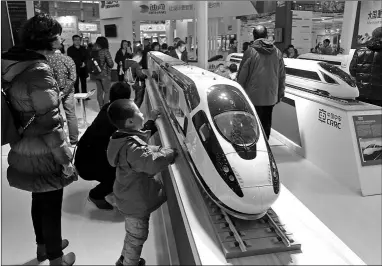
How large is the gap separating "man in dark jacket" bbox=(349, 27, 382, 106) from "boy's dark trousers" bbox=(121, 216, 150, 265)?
11.9 feet

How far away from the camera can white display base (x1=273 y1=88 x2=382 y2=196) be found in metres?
3.96

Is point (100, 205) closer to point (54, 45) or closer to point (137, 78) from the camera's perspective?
point (54, 45)

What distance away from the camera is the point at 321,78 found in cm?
527

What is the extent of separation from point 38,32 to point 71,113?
3.49 meters

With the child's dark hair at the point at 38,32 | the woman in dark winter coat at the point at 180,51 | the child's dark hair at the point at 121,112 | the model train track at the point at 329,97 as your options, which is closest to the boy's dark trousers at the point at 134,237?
the child's dark hair at the point at 121,112

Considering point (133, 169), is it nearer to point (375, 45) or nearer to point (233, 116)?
point (233, 116)

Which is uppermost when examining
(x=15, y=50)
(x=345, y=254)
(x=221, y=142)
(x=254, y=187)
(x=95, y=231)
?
(x=15, y=50)

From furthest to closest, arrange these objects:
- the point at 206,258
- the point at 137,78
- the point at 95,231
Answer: the point at 137,78, the point at 95,231, the point at 206,258

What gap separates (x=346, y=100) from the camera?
475 centimetres

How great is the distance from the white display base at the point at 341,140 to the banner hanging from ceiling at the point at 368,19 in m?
5.32

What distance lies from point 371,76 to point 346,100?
1.37 feet

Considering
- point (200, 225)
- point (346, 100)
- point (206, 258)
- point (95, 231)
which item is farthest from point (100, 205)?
point (346, 100)

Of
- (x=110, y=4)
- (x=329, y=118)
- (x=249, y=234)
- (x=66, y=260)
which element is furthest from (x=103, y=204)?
(x=110, y=4)

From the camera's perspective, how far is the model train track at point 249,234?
2.03 m
